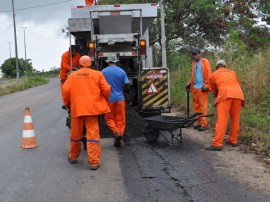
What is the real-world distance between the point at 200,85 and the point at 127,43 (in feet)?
6.62

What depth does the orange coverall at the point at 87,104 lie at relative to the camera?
5.97m

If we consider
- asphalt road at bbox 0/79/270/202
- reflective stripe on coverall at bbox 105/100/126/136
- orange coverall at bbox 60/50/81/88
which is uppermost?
orange coverall at bbox 60/50/81/88

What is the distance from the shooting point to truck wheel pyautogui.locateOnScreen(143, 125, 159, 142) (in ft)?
24.6

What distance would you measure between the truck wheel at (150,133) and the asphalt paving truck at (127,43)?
4.36 ft

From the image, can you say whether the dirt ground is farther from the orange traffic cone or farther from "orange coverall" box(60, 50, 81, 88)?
"orange coverall" box(60, 50, 81, 88)

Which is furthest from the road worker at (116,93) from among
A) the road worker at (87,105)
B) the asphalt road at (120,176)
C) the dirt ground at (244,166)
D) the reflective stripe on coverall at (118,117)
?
the dirt ground at (244,166)

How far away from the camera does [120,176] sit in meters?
5.50

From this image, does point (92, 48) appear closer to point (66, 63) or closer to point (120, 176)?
point (66, 63)

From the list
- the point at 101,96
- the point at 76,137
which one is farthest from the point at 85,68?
the point at 76,137

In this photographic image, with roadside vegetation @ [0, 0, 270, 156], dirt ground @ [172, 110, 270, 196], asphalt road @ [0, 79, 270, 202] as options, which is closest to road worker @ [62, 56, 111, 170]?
asphalt road @ [0, 79, 270, 202]

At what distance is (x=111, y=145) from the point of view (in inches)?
296

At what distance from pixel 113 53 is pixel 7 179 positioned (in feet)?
14.8

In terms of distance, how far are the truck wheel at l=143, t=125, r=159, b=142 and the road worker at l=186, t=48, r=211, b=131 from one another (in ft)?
4.73

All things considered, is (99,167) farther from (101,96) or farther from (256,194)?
(256,194)
